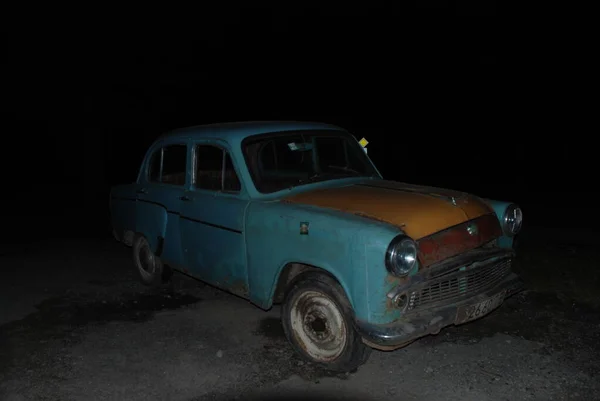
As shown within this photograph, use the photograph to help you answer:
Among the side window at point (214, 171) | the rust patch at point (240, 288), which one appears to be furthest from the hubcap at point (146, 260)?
the rust patch at point (240, 288)

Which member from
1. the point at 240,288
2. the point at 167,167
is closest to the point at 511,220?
the point at 240,288

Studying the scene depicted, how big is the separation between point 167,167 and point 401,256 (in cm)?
331

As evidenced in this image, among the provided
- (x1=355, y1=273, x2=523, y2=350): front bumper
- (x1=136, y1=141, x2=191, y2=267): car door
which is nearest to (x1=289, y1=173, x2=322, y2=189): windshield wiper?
(x1=136, y1=141, x2=191, y2=267): car door

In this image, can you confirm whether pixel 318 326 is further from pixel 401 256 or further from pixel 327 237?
pixel 401 256

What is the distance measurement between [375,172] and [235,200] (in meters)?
1.58

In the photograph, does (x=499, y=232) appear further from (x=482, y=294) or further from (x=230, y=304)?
(x=230, y=304)

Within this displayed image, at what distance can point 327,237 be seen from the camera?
3.96m

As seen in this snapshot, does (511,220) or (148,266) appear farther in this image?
(148,266)

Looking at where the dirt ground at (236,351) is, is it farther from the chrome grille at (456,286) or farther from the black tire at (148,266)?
the chrome grille at (456,286)

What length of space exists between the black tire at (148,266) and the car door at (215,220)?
0.99m

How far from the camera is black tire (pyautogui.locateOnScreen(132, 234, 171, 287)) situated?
6324 mm

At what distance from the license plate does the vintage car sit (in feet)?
0.04

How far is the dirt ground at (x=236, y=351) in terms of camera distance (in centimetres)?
392

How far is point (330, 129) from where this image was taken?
5.61 meters
